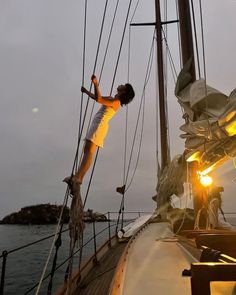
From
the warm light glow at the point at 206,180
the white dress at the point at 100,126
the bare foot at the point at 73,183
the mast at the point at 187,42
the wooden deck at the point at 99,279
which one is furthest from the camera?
the mast at the point at 187,42

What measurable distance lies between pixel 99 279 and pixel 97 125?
2900mm

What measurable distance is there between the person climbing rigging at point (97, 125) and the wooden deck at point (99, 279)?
1.97 metres

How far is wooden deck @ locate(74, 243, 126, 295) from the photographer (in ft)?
15.5

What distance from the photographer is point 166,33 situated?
47.7 ft

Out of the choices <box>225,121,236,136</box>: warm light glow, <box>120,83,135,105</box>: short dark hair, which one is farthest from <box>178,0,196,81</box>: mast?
<box>225,121,236,136</box>: warm light glow

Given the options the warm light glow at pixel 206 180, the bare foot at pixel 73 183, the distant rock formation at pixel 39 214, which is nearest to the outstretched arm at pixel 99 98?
the bare foot at pixel 73 183

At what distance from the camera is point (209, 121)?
3.59 m

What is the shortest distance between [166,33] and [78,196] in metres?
12.6

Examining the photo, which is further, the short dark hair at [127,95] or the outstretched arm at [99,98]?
the short dark hair at [127,95]

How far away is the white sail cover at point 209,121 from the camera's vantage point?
3258 mm

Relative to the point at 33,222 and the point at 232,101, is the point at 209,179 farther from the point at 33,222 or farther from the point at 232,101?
the point at 33,222

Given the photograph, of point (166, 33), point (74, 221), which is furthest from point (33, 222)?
point (74, 221)

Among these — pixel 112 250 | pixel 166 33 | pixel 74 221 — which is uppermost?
pixel 166 33

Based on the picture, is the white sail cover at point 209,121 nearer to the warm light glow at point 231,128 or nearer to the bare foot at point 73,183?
the warm light glow at point 231,128
